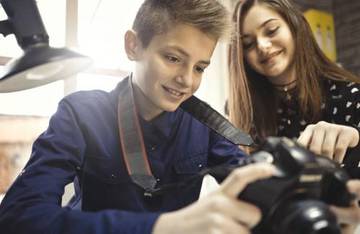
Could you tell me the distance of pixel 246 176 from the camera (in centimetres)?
A: 41

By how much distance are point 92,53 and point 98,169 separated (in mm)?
917

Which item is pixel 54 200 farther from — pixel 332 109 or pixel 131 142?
pixel 332 109

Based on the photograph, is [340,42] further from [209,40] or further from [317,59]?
[209,40]

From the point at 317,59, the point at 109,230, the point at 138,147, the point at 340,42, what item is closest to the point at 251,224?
the point at 109,230

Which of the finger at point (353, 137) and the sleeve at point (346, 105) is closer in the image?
the finger at point (353, 137)

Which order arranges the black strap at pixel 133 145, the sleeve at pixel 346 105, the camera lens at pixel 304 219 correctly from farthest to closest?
the sleeve at pixel 346 105, the black strap at pixel 133 145, the camera lens at pixel 304 219

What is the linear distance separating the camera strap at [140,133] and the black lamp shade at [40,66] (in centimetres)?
21

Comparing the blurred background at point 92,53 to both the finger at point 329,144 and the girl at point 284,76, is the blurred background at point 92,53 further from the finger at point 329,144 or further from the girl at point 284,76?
the finger at point 329,144

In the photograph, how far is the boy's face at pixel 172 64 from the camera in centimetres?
71

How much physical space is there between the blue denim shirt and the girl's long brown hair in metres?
0.30

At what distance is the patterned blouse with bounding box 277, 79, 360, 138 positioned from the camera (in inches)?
41.5

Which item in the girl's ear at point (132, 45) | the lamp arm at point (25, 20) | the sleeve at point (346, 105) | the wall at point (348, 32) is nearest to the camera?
the lamp arm at point (25, 20)

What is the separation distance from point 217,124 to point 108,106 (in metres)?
0.23

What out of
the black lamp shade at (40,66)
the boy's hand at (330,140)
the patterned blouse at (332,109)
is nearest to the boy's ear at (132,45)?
the black lamp shade at (40,66)
